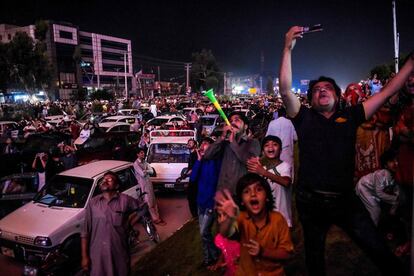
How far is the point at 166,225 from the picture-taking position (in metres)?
8.45

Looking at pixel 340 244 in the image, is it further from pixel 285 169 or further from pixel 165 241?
pixel 165 241

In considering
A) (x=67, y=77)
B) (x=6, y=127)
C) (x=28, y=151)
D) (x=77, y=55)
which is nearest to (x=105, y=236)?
(x=28, y=151)

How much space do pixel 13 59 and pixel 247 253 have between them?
145 ft

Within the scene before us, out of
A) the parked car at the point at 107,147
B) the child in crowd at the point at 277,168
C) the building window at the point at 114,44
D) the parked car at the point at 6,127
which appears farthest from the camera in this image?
the building window at the point at 114,44

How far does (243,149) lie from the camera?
164 inches

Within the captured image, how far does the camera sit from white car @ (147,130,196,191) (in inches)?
416

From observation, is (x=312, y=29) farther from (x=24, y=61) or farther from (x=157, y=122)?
(x=24, y=61)

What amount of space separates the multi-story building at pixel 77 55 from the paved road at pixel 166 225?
208 ft

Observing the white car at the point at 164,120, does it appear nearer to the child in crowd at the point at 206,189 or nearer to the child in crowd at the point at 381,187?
the child in crowd at the point at 206,189

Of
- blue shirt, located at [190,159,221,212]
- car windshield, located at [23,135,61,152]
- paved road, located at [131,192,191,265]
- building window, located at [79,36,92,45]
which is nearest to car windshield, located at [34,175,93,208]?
paved road, located at [131,192,191,265]

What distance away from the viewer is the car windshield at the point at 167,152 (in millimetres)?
11148

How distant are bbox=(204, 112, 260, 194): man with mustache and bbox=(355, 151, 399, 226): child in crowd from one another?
1.39 m

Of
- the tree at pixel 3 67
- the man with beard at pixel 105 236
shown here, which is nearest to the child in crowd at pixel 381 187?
the man with beard at pixel 105 236

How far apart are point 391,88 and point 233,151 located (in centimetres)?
194
